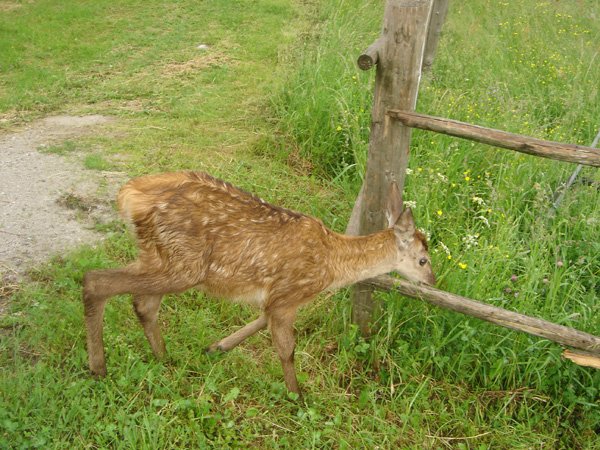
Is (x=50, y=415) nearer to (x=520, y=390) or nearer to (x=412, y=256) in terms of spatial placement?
(x=412, y=256)

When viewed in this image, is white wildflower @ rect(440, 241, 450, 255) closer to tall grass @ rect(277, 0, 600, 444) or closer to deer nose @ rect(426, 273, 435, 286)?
tall grass @ rect(277, 0, 600, 444)

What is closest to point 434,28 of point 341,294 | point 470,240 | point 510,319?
point 470,240

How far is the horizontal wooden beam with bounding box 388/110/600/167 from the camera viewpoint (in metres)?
3.32

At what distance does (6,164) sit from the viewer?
6238 millimetres

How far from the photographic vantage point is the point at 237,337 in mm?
4082

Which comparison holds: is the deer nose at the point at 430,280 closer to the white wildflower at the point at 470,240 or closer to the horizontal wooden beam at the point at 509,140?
the white wildflower at the point at 470,240

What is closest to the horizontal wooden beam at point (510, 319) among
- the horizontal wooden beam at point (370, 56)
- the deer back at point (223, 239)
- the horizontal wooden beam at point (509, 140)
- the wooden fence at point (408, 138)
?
the wooden fence at point (408, 138)

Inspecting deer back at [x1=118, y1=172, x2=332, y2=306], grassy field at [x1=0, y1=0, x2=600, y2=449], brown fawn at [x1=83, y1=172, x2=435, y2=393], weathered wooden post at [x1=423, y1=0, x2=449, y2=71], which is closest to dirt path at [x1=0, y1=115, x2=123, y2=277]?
grassy field at [x1=0, y1=0, x2=600, y2=449]

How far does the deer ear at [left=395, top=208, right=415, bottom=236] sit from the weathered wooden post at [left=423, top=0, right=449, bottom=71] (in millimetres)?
4432

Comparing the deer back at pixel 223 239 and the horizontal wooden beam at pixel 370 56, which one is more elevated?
the horizontal wooden beam at pixel 370 56

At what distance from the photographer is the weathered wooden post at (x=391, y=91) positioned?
3408 millimetres

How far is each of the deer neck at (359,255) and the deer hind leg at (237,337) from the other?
54cm

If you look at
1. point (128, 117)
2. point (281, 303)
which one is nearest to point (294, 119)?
point (128, 117)

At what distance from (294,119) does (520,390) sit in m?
3.82
